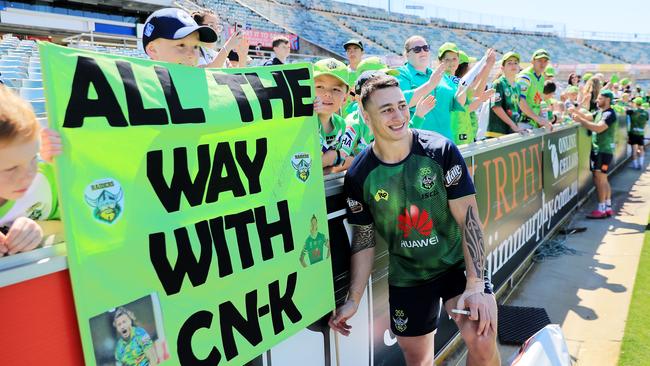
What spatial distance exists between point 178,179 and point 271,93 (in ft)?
2.09

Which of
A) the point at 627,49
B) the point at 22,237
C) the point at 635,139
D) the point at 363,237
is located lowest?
the point at 635,139

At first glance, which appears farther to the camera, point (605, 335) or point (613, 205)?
point (613, 205)

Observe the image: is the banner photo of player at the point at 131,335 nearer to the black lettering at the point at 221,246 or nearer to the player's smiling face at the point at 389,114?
the black lettering at the point at 221,246

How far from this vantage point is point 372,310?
112 inches

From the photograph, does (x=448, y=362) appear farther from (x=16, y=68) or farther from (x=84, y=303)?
(x=16, y=68)

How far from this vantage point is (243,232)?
193cm

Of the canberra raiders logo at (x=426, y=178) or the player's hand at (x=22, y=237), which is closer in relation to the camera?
the player's hand at (x=22, y=237)

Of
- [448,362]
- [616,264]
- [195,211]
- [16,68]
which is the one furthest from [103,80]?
[16,68]

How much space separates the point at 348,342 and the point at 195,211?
128 centimetres

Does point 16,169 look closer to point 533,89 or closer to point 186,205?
point 186,205

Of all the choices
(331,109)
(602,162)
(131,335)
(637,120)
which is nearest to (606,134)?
(602,162)

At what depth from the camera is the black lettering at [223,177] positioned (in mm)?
1834

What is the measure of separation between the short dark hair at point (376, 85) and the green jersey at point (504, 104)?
4175 mm

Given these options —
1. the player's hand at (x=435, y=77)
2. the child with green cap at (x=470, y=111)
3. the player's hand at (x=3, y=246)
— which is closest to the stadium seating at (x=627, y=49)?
the child with green cap at (x=470, y=111)
